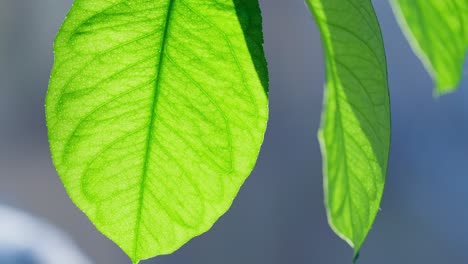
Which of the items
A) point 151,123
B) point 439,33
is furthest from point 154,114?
point 439,33

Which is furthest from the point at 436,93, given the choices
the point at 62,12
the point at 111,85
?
the point at 62,12
